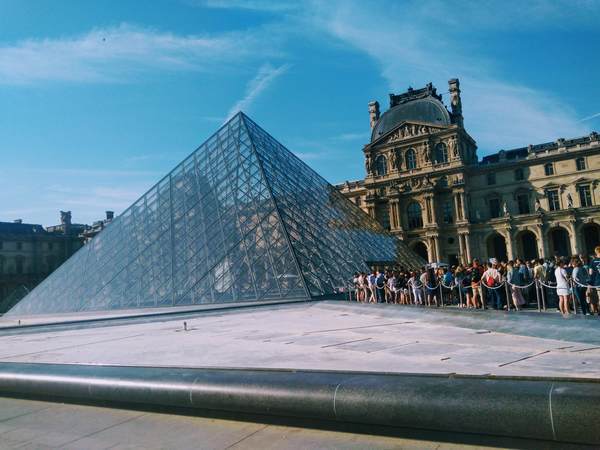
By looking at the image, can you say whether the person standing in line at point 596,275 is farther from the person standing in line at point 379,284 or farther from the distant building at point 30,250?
the distant building at point 30,250

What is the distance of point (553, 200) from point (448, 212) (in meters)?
9.10

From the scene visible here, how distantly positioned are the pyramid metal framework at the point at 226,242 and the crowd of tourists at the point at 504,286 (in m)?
2.79

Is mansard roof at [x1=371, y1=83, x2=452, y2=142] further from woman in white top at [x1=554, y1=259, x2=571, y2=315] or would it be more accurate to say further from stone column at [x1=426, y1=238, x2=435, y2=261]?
woman in white top at [x1=554, y1=259, x2=571, y2=315]

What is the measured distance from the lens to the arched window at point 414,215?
160 ft

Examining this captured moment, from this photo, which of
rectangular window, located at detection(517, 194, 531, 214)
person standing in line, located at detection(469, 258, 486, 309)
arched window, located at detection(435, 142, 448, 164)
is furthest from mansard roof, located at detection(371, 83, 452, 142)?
person standing in line, located at detection(469, 258, 486, 309)

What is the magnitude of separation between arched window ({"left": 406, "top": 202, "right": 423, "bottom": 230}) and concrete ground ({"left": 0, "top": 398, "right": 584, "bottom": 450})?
153ft

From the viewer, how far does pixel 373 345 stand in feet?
21.8

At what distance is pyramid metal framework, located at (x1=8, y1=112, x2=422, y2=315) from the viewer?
17.2m

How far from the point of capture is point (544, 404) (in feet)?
9.02

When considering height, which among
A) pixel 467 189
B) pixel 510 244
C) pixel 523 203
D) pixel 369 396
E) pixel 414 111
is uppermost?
pixel 414 111

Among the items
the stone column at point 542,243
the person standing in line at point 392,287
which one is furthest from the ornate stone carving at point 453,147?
the person standing in line at point 392,287

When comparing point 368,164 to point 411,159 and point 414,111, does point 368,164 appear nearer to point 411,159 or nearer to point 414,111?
point 411,159

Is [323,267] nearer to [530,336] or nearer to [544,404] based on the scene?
[530,336]

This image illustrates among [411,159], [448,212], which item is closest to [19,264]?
[411,159]
